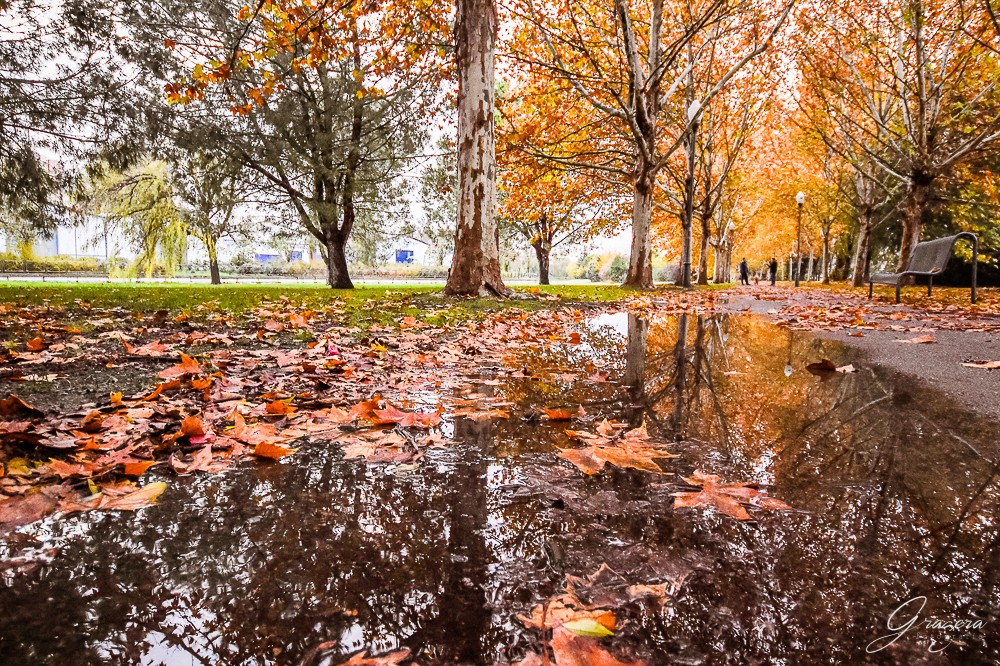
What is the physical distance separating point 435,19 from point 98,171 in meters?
7.17

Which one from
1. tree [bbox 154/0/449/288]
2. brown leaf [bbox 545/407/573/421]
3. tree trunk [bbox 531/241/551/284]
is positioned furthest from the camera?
tree trunk [bbox 531/241/551/284]

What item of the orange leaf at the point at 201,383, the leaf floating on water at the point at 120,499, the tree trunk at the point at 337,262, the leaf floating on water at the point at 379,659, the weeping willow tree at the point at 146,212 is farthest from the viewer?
the weeping willow tree at the point at 146,212

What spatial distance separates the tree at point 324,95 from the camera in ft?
29.2

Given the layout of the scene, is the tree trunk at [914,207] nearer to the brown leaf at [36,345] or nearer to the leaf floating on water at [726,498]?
the leaf floating on water at [726,498]

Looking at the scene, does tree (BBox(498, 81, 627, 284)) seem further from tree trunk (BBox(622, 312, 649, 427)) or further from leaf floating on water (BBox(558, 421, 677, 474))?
leaf floating on water (BBox(558, 421, 677, 474))

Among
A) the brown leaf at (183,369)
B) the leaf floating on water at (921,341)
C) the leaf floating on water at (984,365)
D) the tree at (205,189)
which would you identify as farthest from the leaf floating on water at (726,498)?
the tree at (205,189)

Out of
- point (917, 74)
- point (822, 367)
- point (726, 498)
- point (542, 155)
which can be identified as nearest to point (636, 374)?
point (822, 367)

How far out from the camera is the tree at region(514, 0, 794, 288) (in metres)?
10.5

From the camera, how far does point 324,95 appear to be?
14.6 m

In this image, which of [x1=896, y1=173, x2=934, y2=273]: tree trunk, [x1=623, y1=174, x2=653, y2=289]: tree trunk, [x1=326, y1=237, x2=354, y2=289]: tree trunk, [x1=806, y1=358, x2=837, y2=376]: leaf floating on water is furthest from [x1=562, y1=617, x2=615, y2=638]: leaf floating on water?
[x1=326, y1=237, x2=354, y2=289]: tree trunk

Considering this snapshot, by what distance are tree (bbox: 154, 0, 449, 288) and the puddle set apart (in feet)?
26.5

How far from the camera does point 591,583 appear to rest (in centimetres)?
80

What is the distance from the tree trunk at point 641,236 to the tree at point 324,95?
18.5 feet

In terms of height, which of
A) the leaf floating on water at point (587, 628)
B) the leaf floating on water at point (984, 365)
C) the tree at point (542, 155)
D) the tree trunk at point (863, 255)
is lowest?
the leaf floating on water at point (587, 628)
